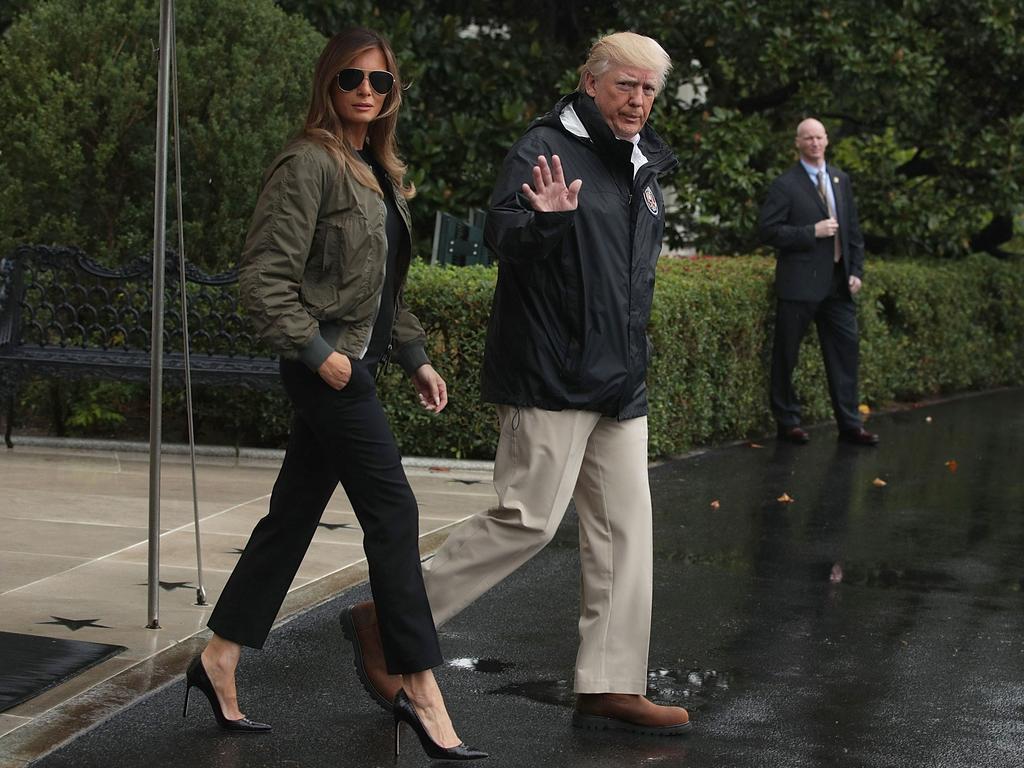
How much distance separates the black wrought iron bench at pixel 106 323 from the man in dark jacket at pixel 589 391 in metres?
4.52

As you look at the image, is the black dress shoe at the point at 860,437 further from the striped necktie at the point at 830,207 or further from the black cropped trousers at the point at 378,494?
the black cropped trousers at the point at 378,494

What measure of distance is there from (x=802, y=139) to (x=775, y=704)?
6.94 m

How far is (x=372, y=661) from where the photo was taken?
4.93m

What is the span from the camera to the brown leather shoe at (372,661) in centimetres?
490

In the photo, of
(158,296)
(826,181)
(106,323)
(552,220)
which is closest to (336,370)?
(552,220)

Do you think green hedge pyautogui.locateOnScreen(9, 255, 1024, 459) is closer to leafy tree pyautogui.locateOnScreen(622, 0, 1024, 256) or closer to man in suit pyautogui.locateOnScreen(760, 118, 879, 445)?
man in suit pyautogui.locateOnScreen(760, 118, 879, 445)

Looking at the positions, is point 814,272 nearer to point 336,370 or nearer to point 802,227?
point 802,227

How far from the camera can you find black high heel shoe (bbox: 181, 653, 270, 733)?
4.72 meters

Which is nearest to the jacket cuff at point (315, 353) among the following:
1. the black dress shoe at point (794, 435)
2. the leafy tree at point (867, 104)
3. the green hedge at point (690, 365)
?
the green hedge at point (690, 365)

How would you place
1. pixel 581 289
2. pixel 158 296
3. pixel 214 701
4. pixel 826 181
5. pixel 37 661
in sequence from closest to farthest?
pixel 214 701 → pixel 581 289 → pixel 37 661 → pixel 158 296 → pixel 826 181

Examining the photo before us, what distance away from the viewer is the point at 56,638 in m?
5.60

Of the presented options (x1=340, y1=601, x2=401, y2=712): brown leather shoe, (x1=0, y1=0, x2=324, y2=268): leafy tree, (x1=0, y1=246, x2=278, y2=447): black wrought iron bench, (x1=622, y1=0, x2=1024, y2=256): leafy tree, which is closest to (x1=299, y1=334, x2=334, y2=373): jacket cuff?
(x1=340, y1=601, x2=401, y2=712): brown leather shoe

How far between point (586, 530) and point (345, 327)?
3.18 feet

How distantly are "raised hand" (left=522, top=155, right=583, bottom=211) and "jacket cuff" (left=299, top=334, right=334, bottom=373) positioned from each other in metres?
0.70
